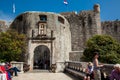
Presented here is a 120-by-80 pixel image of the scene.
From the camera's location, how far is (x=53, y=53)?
86.0 ft

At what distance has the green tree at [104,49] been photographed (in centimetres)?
2788

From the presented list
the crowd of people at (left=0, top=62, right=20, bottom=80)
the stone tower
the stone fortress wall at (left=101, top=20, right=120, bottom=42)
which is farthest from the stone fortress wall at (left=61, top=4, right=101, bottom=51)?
the crowd of people at (left=0, top=62, right=20, bottom=80)

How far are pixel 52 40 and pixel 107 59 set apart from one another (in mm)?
6920

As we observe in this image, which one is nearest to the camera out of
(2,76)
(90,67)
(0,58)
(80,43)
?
(2,76)

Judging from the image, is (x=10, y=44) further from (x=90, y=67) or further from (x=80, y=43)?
(x=90, y=67)

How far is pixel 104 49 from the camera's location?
95.6 feet

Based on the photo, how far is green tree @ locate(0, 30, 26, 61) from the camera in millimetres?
25156

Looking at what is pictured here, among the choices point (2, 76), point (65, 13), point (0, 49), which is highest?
point (65, 13)

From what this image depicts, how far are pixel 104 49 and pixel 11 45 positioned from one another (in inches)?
444

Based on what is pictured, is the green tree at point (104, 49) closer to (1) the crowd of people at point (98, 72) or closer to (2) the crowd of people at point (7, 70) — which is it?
(2) the crowd of people at point (7, 70)

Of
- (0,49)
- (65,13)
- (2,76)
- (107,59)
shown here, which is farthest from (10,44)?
(2,76)

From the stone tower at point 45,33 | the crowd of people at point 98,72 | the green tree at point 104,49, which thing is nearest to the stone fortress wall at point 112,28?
the green tree at point 104,49

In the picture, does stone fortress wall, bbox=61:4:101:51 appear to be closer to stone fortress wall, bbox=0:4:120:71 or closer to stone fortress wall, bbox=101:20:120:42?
stone fortress wall, bbox=0:4:120:71

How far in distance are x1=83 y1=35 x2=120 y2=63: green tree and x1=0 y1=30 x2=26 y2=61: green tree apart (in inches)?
320
